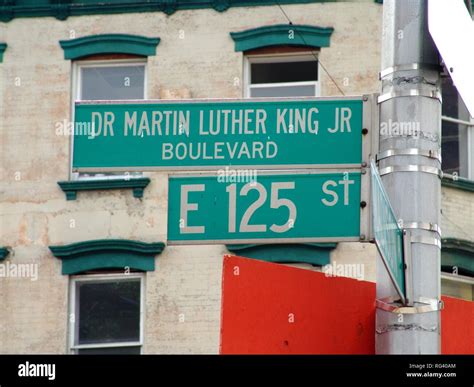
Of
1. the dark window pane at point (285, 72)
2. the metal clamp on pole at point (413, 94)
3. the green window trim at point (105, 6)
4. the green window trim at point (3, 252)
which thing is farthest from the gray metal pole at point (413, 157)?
the green window trim at point (3, 252)

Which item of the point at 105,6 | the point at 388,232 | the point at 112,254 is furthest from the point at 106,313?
the point at 388,232

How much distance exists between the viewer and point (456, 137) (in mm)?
20203

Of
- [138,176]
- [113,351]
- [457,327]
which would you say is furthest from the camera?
[138,176]

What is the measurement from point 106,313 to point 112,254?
0.86m

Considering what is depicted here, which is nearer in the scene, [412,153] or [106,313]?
[412,153]

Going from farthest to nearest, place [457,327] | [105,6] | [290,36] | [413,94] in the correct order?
[105,6]
[290,36]
[457,327]
[413,94]

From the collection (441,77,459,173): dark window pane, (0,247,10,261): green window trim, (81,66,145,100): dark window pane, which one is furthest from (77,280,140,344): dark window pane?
(441,77,459,173): dark window pane

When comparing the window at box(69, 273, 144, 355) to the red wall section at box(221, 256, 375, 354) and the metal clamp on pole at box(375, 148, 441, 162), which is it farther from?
the metal clamp on pole at box(375, 148, 441, 162)

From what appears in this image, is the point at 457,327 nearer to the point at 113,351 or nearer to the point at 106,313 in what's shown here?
the point at 113,351

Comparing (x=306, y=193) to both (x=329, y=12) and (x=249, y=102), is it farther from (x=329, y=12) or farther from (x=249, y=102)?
(x=329, y=12)

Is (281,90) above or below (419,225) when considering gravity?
above

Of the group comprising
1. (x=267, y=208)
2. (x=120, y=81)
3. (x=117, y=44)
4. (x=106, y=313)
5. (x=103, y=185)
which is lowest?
(x=267, y=208)

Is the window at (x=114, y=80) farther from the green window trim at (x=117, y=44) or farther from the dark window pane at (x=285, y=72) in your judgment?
the dark window pane at (x=285, y=72)

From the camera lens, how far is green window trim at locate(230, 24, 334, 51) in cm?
1966
